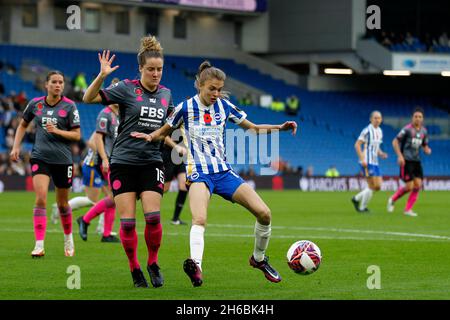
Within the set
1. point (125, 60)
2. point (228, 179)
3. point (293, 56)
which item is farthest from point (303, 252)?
point (293, 56)

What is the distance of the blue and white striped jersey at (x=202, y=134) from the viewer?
10.5m

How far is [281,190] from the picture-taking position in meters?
42.0

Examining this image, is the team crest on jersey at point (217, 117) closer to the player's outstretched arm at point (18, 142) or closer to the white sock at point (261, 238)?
the white sock at point (261, 238)

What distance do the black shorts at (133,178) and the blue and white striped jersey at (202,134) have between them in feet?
1.28

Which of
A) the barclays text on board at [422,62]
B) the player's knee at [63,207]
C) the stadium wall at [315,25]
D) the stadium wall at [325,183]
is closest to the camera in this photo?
the player's knee at [63,207]

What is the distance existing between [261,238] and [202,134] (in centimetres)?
129

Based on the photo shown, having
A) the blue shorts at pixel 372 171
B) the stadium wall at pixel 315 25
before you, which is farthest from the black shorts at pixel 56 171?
the stadium wall at pixel 315 25

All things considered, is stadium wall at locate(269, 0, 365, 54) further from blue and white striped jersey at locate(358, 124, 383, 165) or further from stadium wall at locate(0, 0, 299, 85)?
blue and white striped jersey at locate(358, 124, 383, 165)

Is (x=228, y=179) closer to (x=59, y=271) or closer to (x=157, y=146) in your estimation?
(x=157, y=146)

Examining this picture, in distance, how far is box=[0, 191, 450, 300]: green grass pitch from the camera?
32.2 feet

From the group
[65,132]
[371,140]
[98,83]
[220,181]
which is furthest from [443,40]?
[98,83]

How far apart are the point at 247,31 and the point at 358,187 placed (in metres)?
15.0

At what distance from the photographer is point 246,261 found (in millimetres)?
12969

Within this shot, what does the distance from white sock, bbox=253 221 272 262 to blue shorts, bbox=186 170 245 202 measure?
0.50m
